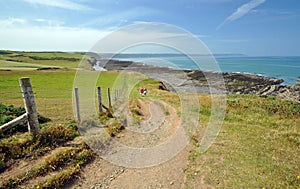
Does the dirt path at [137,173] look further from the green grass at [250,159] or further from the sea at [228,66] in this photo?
the sea at [228,66]

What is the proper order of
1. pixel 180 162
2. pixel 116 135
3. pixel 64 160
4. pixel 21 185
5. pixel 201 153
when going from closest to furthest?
1. pixel 21 185
2. pixel 64 160
3. pixel 180 162
4. pixel 201 153
5. pixel 116 135

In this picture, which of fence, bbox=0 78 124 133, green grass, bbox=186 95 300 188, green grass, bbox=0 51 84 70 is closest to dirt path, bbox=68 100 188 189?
green grass, bbox=186 95 300 188

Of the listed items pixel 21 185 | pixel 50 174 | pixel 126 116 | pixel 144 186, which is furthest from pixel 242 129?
pixel 21 185

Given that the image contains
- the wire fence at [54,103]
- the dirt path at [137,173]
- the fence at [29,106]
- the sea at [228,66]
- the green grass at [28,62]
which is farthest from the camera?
the green grass at [28,62]

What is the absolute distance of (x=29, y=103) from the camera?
7023 millimetres

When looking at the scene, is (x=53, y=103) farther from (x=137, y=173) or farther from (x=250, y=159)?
(x=250, y=159)

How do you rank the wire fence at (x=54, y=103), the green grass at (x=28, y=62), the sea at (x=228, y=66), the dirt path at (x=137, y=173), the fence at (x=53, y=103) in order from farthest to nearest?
1. the green grass at (x=28, y=62)
2. the wire fence at (x=54, y=103)
3. the fence at (x=53, y=103)
4. the sea at (x=228, y=66)
5. the dirt path at (x=137, y=173)

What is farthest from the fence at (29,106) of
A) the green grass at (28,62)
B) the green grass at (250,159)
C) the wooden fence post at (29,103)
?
the green grass at (28,62)

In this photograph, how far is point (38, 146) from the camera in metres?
6.86

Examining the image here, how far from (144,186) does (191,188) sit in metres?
1.22

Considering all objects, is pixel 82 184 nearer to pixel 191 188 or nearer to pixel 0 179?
pixel 0 179

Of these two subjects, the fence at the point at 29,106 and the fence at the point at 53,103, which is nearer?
the fence at the point at 29,106

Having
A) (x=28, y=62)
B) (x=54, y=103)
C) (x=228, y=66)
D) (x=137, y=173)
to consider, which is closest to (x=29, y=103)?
(x=137, y=173)

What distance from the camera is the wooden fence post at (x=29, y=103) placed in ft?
22.7
